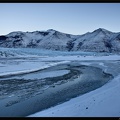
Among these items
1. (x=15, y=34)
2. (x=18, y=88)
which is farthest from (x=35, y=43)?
(x=18, y=88)

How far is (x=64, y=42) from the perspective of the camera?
149 meters

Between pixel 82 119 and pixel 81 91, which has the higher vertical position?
pixel 82 119

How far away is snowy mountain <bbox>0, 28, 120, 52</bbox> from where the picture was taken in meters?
129

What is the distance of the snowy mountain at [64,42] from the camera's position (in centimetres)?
12888

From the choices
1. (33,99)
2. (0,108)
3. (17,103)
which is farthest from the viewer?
(33,99)

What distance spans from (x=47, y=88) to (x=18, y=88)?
74.0 inches

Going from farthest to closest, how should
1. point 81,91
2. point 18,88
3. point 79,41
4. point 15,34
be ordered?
point 15,34, point 79,41, point 18,88, point 81,91

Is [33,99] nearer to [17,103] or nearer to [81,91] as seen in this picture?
[17,103]

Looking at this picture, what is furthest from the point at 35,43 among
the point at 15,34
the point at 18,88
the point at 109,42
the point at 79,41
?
the point at 18,88

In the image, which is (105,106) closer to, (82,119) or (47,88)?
(82,119)

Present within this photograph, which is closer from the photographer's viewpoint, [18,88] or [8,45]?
[18,88]

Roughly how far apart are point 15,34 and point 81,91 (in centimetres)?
15978

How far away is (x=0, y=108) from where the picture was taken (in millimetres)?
8492

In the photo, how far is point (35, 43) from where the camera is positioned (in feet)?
515
